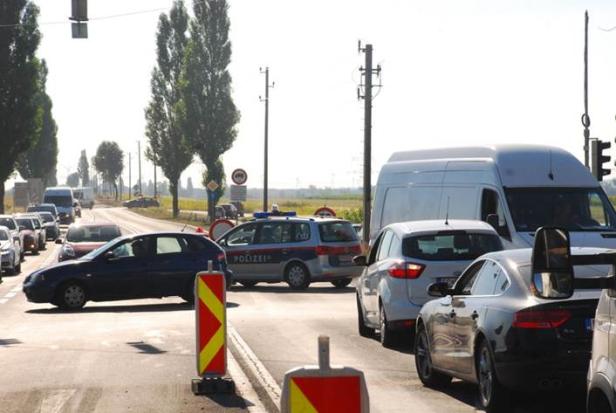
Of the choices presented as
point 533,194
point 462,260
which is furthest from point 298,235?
point 462,260

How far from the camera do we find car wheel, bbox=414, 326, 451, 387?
1243 cm

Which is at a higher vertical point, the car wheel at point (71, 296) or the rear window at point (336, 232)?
the rear window at point (336, 232)

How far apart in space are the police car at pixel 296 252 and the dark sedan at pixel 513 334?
17.7 m

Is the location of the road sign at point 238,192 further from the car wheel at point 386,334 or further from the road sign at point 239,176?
the car wheel at point 386,334

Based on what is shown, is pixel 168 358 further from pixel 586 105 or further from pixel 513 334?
pixel 586 105

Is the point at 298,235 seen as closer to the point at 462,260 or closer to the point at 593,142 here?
the point at 593,142

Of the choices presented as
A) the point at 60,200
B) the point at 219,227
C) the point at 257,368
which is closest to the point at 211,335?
the point at 257,368

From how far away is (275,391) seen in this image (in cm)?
1204

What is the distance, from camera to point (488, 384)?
10.8 metres

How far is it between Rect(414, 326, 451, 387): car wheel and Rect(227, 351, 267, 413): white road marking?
1.66 m

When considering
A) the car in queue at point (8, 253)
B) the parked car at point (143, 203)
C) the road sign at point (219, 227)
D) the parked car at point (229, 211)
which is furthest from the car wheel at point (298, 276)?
the parked car at point (143, 203)

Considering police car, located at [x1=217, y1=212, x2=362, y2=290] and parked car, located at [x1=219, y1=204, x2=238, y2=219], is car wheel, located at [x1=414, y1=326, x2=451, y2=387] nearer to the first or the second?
police car, located at [x1=217, y1=212, x2=362, y2=290]

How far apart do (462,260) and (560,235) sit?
9.72 meters

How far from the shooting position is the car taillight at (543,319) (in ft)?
33.4
